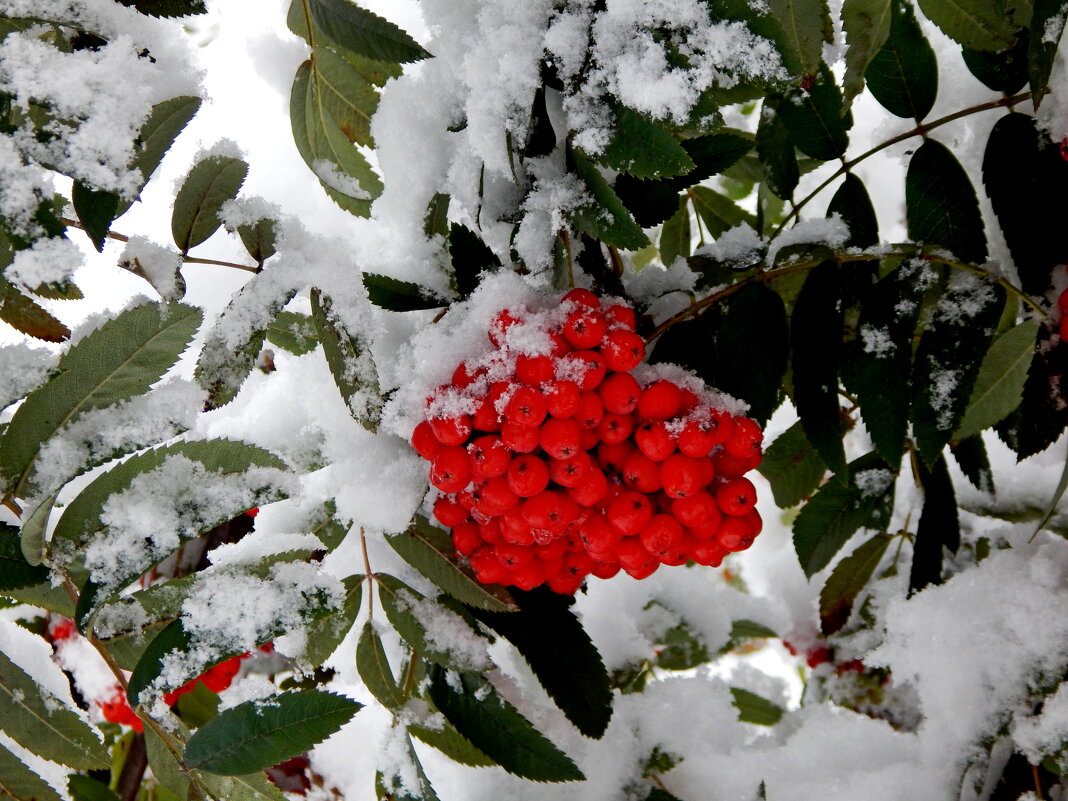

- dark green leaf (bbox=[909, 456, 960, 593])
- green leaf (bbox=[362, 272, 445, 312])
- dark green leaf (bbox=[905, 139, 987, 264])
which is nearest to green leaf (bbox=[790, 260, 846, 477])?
dark green leaf (bbox=[905, 139, 987, 264])

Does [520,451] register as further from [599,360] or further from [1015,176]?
[1015,176]

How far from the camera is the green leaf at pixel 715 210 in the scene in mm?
1557

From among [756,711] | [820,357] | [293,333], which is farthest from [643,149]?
[756,711]

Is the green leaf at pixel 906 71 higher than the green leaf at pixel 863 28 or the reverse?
higher

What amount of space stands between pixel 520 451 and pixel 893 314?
0.51 m

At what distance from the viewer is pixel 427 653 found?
1088mm

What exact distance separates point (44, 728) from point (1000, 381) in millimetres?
1237

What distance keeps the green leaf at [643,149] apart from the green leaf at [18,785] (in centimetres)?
95

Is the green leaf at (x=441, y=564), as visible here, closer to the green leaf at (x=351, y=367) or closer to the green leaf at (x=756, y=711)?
the green leaf at (x=351, y=367)

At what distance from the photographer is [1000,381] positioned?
3.28 ft

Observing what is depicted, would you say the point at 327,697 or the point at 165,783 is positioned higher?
the point at 327,697

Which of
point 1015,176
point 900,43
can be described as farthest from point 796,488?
point 900,43

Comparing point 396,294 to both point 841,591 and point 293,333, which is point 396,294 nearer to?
point 293,333

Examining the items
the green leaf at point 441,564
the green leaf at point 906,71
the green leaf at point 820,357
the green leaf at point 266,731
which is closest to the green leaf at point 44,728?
the green leaf at point 266,731
